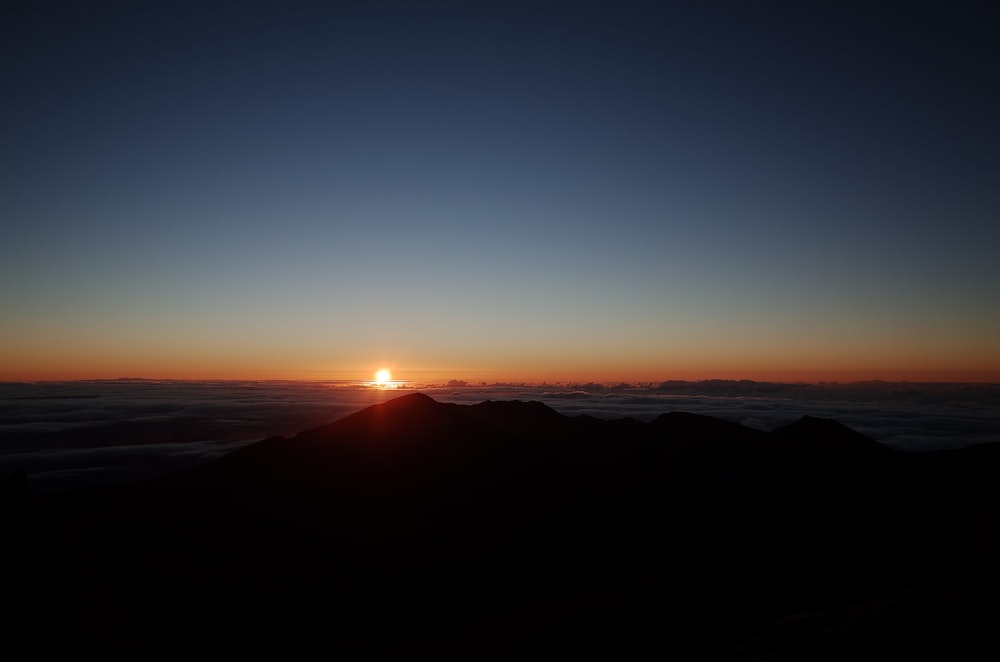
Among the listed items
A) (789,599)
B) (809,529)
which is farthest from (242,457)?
(809,529)

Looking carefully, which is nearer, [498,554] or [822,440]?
[498,554]

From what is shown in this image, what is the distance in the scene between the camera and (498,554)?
4812 cm

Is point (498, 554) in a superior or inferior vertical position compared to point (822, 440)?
inferior

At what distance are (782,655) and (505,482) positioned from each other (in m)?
42.6

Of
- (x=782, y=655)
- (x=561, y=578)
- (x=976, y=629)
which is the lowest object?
(x=561, y=578)

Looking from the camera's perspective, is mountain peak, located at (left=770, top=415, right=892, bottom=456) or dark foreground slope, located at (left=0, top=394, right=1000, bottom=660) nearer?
dark foreground slope, located at (left=0, top=394, right=1000, bottom=660)

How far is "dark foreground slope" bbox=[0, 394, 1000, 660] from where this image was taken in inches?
1146

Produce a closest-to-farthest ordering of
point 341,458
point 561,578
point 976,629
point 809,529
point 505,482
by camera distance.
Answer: point 976,629, point 561,578, point 809,529, point 505,482, point 341,458

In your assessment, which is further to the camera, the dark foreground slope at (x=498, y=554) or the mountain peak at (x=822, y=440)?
the mountain peak at (x=822, y=440)

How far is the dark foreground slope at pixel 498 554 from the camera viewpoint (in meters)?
29.1

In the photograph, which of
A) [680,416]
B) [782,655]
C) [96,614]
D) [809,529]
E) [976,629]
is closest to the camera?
[976,629]

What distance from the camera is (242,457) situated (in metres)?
67.2

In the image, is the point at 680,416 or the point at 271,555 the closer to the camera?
the point at 271,555

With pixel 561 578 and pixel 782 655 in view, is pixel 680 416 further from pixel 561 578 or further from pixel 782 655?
pixel 782 655
